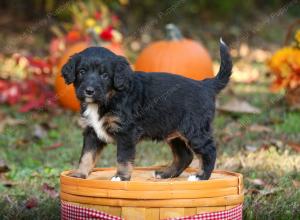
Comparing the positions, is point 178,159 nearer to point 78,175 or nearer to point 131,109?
point 131,109

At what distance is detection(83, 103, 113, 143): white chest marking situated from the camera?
3.52 m

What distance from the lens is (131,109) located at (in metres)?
3.54

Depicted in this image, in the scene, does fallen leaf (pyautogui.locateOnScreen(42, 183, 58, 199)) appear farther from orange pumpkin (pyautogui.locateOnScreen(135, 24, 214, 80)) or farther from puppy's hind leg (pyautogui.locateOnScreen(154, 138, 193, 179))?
orange pumpkin (pyautogui.locateOnScreen(135, 24, 214, 80))

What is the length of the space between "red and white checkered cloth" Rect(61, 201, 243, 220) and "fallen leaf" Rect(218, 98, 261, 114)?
11.4ft

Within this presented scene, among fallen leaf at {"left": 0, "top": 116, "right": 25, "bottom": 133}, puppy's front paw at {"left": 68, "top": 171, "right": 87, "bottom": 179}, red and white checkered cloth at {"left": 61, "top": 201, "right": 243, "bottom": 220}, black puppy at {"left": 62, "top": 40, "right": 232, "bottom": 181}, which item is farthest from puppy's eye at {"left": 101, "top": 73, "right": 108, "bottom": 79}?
fallen leaf at {"left": 0, "top": 116, "right": 25, "bottom": 133}

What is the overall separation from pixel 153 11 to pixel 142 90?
9.83m

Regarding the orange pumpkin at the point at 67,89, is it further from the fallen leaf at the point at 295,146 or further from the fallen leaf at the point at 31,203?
the fallen leaf at the point at 31,203

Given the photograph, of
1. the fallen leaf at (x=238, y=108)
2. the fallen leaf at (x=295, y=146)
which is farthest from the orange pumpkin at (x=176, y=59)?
the fallen leaf at (x=295, y=146)

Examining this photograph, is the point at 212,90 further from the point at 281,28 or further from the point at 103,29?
the point at 281,28

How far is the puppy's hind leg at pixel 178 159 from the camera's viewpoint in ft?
12.6

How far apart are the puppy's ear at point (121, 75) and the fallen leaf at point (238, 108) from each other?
11.7 ft

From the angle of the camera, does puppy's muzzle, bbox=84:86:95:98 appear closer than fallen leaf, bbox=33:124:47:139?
Yes

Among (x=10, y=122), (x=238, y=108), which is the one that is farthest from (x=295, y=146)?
(x=10, y=122)

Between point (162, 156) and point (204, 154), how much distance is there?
1901 mm
